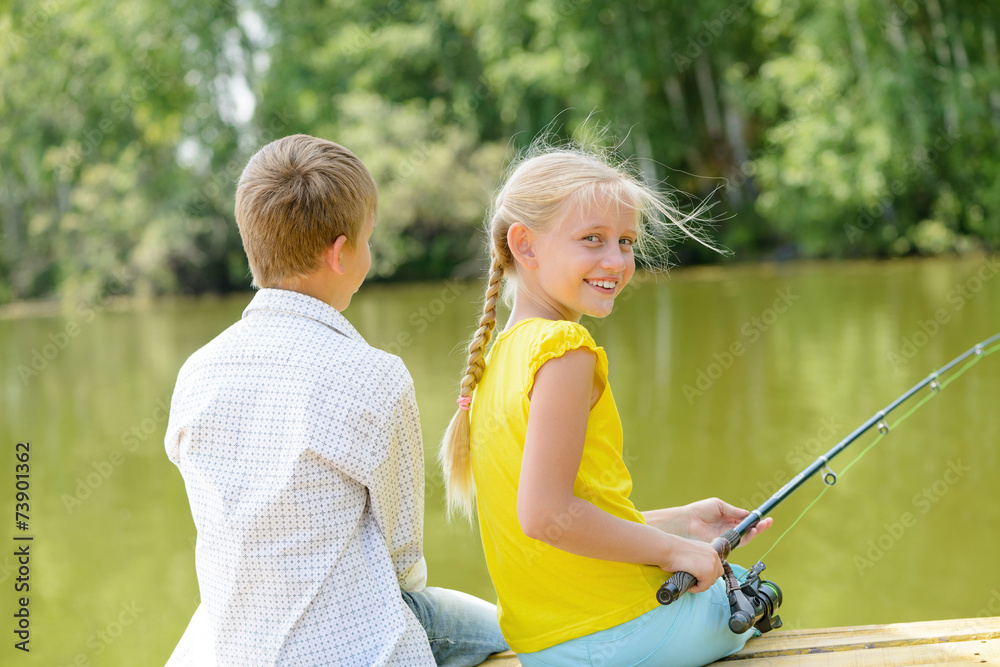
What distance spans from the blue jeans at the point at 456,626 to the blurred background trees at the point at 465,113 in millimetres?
14395

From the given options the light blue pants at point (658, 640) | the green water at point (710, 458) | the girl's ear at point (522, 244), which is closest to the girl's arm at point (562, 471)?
the light blue pants at point (658, 640)

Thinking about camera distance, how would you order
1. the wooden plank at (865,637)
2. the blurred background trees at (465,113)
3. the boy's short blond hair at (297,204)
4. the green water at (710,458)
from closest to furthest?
the boy's short blond hair at (297,204) → the wooden plank at (865,637) → the green water at (710,458) → the blurred background trees at (465,113)

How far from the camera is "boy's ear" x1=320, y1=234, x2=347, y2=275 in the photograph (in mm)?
1524

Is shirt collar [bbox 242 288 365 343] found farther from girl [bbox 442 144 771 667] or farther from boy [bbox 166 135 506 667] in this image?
girl [bbox 442 144 771 667]

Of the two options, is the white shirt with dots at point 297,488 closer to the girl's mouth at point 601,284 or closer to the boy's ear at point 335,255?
the boy's ear at point 335,255

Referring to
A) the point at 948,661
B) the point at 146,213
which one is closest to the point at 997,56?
the point at 146,213

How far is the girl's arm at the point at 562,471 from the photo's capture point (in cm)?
139

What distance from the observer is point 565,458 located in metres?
1.40

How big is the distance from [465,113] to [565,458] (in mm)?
18989

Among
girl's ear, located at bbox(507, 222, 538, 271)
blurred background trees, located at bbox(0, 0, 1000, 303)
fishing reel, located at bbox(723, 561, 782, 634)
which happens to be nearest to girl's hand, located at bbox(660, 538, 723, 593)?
fishing reel, located at bbox(723, 561, 782, 634)

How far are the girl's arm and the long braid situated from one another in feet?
0.73

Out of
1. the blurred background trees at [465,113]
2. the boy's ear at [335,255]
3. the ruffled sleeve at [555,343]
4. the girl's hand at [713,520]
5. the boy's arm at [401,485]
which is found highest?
the blurred background trees at [465,113]

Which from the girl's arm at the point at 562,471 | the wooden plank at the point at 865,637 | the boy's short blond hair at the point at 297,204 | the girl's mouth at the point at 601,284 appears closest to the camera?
the girl's arm at the point at 562,471

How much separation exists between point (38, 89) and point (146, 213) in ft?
12.0
